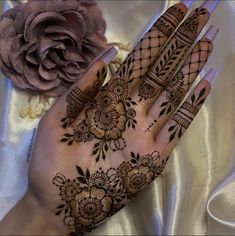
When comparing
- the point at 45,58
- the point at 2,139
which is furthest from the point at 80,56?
the point at 2,139

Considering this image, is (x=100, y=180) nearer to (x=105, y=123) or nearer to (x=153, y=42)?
(x=105, y=123)

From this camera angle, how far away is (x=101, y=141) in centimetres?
90

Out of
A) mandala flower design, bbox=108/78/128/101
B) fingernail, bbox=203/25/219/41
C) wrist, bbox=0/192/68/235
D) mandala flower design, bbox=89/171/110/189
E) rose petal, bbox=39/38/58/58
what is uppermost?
fingernail, bbox=203/25/219/41

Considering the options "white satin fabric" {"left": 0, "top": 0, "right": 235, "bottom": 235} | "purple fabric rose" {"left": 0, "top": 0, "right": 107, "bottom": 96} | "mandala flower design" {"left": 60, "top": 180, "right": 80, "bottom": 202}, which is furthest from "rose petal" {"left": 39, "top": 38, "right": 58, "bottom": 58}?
"mandala flower design" {"left": 60, "top": 180, "right": 80, "bottom": 202}

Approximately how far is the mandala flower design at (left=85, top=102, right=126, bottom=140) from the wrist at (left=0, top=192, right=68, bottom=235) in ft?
0.48

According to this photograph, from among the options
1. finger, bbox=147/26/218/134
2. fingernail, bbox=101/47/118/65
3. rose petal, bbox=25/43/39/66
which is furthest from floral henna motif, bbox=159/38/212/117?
rose petal, bbox=25/43/39/66

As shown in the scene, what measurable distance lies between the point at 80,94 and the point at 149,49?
0.13 metres

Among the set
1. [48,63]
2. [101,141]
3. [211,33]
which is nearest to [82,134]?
[101,141]

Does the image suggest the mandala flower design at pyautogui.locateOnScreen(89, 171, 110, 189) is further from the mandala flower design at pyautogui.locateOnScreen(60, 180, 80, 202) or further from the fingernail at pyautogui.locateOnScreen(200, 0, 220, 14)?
the fingernail at pyautogui.locateOnScreen(200, 0, 220, 14)

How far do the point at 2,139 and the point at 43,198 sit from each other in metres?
0.15

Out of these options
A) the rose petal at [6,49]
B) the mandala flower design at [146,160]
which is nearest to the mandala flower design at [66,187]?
the mandala flower design at [146,160]

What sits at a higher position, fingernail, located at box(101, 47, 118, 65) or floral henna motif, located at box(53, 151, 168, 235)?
fingernail, located at box(101, 47, 118, 65)

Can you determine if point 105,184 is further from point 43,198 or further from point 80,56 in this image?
point 80,56

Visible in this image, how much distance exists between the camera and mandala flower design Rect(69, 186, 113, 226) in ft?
2.91
